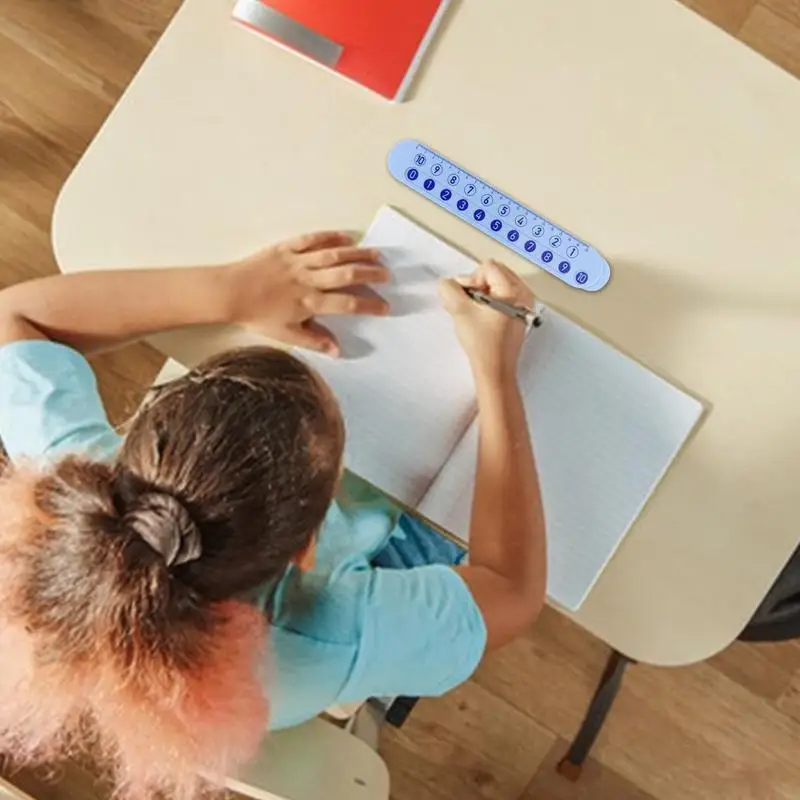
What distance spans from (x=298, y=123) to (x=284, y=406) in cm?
31

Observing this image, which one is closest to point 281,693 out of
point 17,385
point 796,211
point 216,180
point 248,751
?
point 248,751

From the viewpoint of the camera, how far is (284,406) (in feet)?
2.32

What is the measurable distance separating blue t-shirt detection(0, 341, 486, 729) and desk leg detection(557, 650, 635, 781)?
53 centimetres

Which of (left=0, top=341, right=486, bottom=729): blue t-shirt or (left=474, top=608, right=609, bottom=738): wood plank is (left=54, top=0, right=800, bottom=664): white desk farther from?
(left=474, top=608, right=609, bottom=738): wood plank

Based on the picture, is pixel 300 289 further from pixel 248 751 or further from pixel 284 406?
pixel 248 751

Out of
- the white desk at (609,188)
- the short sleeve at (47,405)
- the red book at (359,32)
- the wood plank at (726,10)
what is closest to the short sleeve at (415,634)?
the white desk at (609,188)

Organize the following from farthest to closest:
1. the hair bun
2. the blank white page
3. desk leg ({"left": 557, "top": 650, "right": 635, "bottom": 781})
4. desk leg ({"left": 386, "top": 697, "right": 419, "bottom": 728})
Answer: desk leg ({"left": 557, "top": 650, "right": 635, "bottom": 781}) < desk leg ({"left": 386, "top": 697, "right": 419, "bottom": 728}) < the blank white page < the hair bun

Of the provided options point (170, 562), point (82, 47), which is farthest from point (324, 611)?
point (82, 47)

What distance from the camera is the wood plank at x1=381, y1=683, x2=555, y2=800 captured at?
1450 millimetres

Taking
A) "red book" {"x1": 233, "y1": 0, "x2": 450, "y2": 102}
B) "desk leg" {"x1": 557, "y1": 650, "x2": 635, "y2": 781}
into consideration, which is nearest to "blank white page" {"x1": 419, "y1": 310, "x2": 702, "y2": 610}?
"red book" {"x1": 233, "y1": 0, "x2": 450, "y2": 102}

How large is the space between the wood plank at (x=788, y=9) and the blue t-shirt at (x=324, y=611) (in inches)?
41.3

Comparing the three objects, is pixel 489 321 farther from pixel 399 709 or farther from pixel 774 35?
pixel 774 35

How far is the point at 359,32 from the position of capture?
0.91 metres

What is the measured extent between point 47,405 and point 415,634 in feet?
1.08
